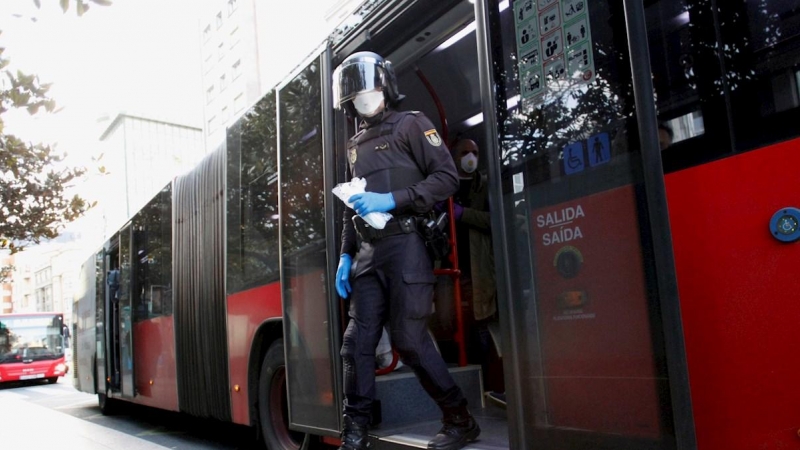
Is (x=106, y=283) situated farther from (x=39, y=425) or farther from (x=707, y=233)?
(x=707, y=233)

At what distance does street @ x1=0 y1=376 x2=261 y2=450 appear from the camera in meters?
7.63

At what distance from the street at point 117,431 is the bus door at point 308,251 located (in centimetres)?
307

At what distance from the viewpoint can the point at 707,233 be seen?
2234mm

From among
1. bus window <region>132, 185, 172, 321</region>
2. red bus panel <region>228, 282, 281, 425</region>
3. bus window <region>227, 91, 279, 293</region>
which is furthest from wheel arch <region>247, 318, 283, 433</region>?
bus window <region>132, 185, 172, 321</region>

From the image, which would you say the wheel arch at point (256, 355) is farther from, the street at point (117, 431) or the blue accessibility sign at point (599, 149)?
the blue accessibility sign at point (599, 149)

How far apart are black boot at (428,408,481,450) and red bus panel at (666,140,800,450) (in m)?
1.24

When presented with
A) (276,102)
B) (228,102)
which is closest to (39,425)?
(276,102)

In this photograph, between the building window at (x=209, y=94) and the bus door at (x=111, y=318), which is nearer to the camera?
the bus door at (x=111, y=318)

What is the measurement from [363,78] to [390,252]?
3.00ft

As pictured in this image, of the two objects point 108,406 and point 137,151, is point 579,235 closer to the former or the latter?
point 108,406

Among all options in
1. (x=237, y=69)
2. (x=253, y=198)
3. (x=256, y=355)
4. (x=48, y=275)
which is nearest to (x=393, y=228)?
(x=253, y=198)

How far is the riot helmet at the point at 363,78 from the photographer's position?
3625mm

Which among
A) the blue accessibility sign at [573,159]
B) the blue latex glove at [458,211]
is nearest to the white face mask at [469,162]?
the blue latex glove at [458,211]

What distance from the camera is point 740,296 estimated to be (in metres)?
2.14
